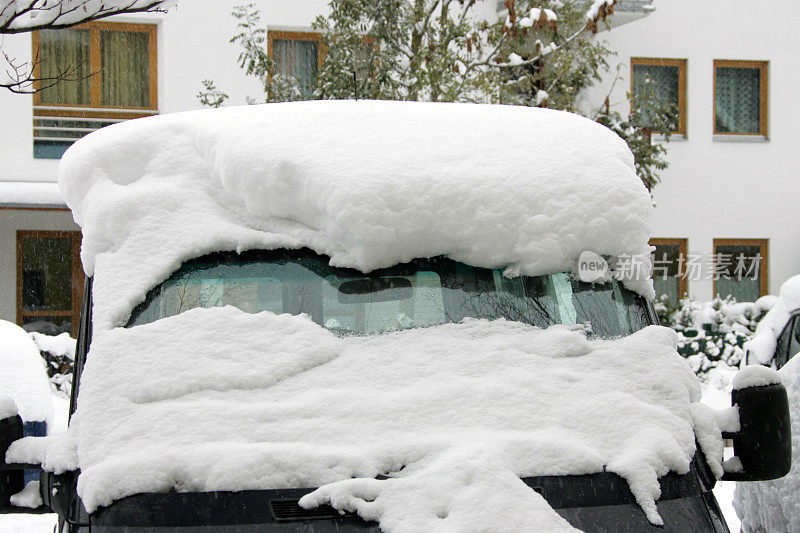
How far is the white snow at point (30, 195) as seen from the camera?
40.4ft

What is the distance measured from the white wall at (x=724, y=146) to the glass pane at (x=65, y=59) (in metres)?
7.58

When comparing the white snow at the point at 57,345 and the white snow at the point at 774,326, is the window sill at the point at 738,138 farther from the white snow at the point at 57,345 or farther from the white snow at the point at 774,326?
the white snow at the point at 57,345

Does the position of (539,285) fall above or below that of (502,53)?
below

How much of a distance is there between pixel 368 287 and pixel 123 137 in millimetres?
924

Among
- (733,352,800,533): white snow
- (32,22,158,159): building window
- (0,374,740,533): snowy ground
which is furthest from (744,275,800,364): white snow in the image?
(32,22,158,159): building window

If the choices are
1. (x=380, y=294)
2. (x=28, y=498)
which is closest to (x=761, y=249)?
(x=380, y=294)

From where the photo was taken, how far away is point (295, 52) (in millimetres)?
14117

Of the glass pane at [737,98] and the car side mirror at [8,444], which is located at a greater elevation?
the glass pane at [737,98]

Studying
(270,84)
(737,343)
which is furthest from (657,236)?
(270,84)

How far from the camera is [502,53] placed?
39.4ft

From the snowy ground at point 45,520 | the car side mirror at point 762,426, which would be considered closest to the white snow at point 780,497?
the snowy ground at point 45,520

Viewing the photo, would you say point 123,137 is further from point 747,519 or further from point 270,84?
point 270,84

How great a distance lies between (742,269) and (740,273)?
8 centimetres

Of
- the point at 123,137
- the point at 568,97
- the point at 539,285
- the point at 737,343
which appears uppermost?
the point at 568,97
